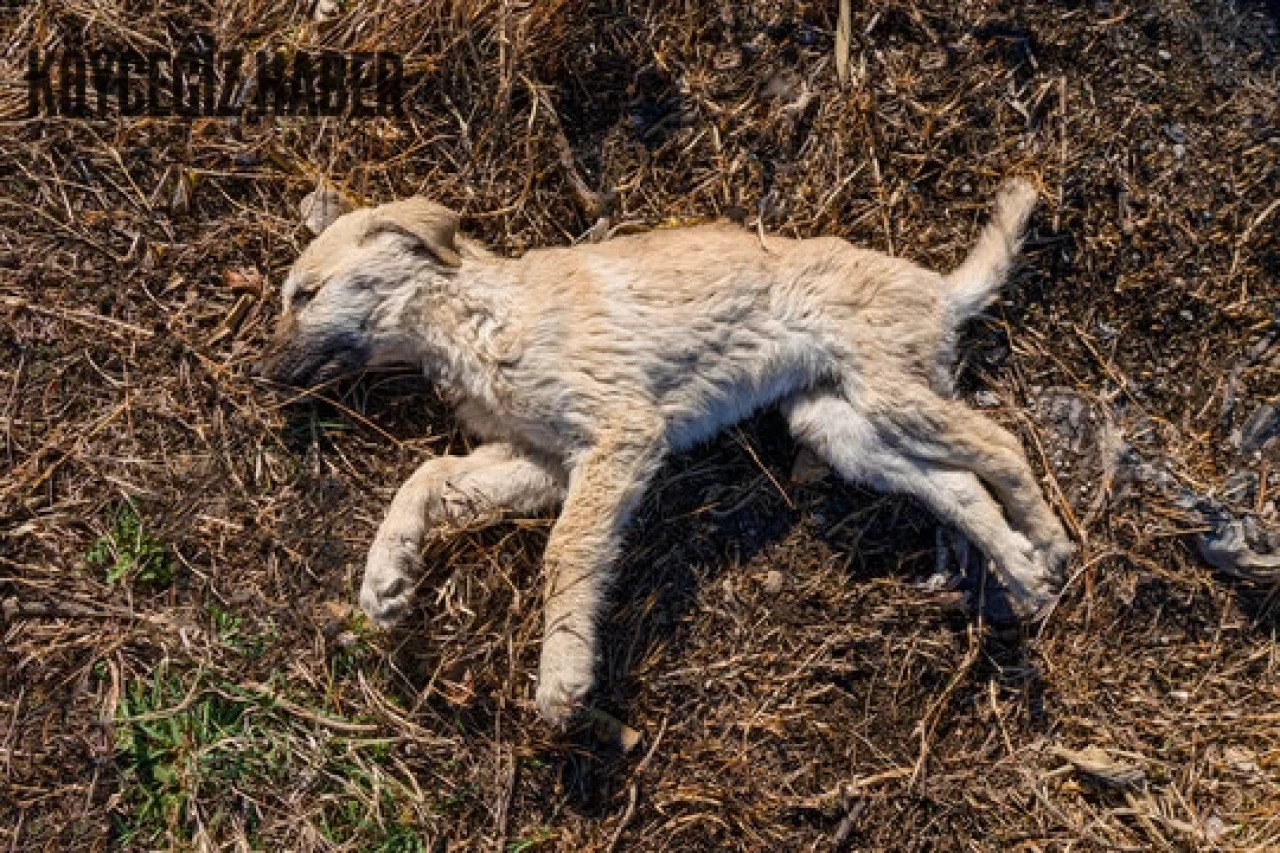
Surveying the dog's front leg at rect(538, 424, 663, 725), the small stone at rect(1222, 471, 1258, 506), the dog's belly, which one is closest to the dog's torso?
the dog's belly

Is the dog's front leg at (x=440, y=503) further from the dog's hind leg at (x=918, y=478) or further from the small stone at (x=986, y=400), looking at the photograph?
the small stone at (x=986, y=400)

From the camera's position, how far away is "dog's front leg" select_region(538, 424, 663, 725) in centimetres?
377

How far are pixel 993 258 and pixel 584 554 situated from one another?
2070 mm

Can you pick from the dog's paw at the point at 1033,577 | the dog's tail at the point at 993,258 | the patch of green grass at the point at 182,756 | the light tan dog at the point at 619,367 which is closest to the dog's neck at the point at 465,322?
the light tan dog at the point at 619,367

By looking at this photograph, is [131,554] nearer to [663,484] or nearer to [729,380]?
[663,484]

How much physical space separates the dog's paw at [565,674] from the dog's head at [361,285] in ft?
4.28

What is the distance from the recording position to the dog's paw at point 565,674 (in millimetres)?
3830

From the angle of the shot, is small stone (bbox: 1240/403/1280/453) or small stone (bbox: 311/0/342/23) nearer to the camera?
small stone (bbox: 1240/403/1280/453)

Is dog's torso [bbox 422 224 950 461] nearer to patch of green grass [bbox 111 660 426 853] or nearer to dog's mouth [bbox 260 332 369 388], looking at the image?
dog's mouth [bbox 260 332 369 388]

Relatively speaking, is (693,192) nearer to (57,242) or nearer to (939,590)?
(939,590)

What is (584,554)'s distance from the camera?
12.5 ft

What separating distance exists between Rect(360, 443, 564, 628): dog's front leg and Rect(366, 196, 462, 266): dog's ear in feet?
2.67

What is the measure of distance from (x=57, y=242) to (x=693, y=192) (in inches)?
110

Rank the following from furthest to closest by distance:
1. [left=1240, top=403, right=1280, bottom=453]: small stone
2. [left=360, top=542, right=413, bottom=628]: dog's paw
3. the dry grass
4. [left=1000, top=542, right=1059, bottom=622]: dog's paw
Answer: [left=1240, top=403, right=1280, bottom=453]: small stone
the dry grass
[left=1000, top=542, right=1059, bottom=622]: dog's paw
[left=360, top=542, right=413, bottom=628]: dog's paw
